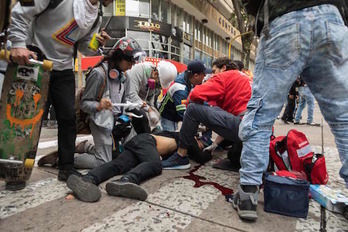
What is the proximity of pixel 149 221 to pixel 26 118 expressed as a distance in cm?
111

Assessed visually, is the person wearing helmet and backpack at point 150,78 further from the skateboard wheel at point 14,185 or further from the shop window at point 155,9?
the shop window at point 155,9

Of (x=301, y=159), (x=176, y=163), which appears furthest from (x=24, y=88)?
(x=301, y=159)

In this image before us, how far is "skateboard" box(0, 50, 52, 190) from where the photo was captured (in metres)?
1.78

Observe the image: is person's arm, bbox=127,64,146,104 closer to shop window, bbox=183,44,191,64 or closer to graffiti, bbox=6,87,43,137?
graffiti, bbox=6,87,43,137

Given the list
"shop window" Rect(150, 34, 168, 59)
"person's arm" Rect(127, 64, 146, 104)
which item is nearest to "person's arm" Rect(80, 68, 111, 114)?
"person's arm" Rect(127, 64, 146, 104)

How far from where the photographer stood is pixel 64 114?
7.38 ft

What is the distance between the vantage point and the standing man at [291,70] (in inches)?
60.3

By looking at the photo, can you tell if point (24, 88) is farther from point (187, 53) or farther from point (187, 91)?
point (187, 53)

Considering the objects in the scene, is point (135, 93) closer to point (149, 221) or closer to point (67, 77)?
point (67, 77)

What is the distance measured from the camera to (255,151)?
5.47ft

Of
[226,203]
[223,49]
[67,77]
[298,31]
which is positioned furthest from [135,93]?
[223,49]

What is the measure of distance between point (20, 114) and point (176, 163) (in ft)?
4.83

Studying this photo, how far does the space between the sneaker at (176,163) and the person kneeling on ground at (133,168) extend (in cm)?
17

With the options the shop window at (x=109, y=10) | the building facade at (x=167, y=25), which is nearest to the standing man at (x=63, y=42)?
the building facade at (x=167, y=25)
